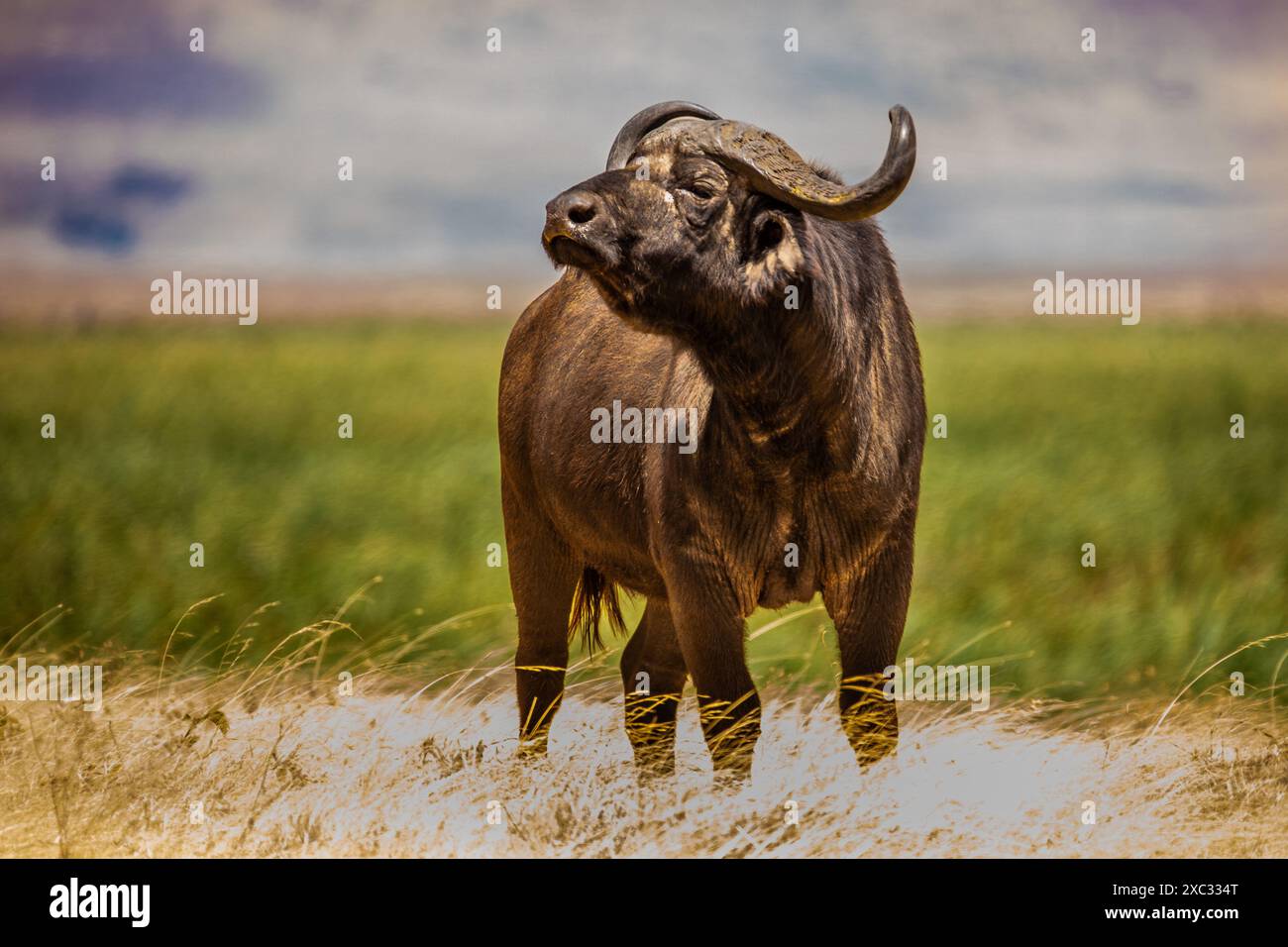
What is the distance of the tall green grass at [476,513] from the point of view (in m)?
11.5

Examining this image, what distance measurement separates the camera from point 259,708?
7562 millimetres

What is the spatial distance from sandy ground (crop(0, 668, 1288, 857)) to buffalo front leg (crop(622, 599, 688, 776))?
0.21 meters

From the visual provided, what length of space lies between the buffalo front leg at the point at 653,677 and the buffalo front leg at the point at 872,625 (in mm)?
1160

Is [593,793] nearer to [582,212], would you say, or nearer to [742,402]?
[742,402]

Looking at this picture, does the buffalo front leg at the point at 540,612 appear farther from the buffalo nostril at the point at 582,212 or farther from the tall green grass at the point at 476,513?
the buffalo nostril at the point at 582,212

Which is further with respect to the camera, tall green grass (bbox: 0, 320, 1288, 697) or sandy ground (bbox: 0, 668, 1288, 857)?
tall green grass (bbox: 0, 320, 1288, 697)

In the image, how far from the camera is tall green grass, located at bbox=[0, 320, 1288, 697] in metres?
11.5

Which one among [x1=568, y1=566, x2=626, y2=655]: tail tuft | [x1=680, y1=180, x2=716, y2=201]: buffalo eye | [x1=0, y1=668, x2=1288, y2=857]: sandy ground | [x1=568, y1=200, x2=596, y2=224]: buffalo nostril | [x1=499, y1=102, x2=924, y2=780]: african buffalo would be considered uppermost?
[x1=680, y1=180, x2=716, y2=201]: buffalo eye

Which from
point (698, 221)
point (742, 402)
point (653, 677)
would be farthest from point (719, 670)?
point (698, 221)

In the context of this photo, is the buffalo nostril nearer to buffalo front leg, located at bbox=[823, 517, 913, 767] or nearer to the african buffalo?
the african buffalo

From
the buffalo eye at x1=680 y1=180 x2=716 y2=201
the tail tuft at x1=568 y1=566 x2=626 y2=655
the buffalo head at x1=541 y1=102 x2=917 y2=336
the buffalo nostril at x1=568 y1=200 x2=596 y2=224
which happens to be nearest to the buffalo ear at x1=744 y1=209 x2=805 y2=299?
the buffalo head at x1=541 y1=102 x2=917 y2=336

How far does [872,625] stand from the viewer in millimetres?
5941

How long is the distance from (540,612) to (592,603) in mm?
349

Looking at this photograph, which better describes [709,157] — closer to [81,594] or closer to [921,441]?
[921,441]
